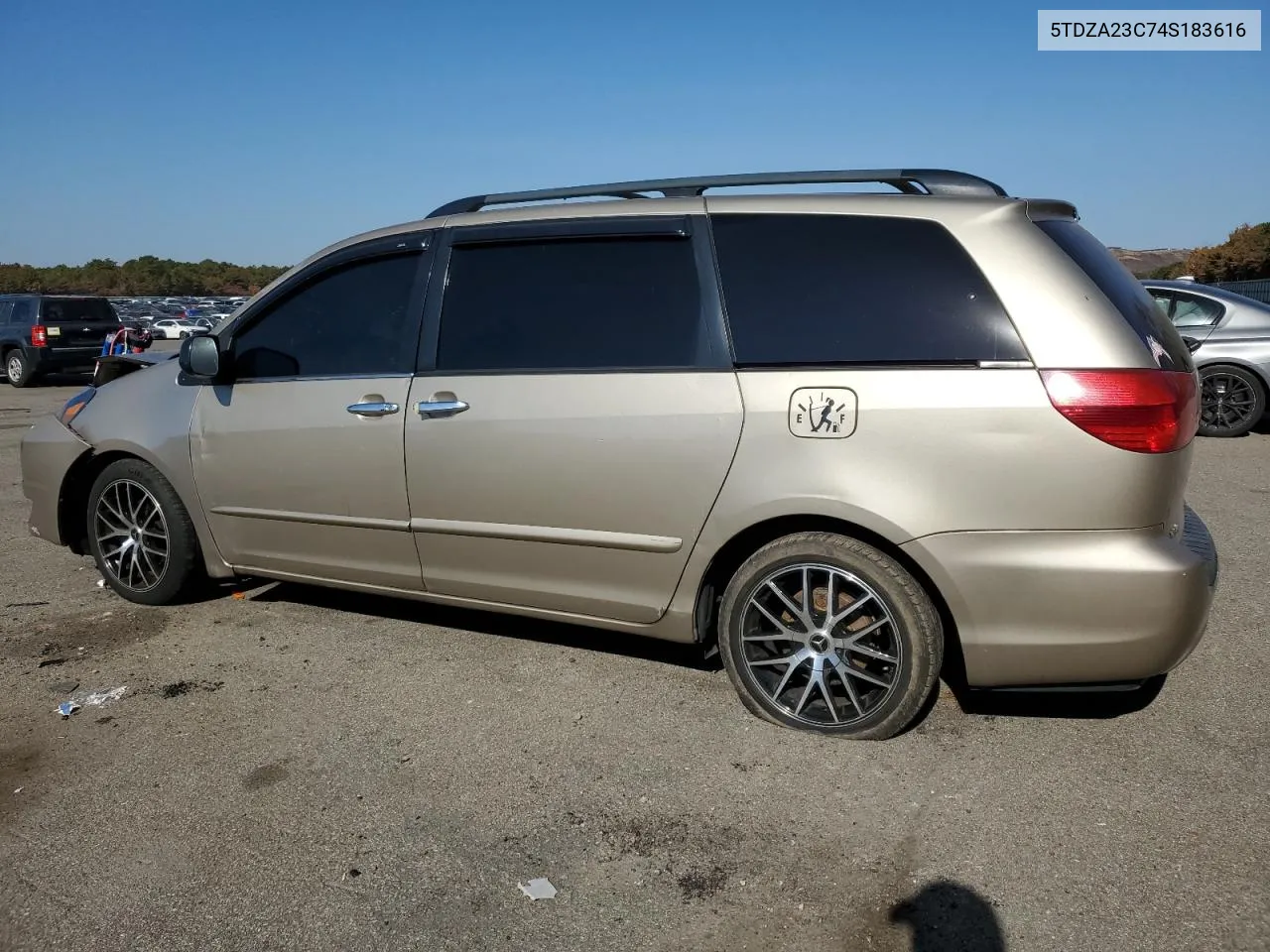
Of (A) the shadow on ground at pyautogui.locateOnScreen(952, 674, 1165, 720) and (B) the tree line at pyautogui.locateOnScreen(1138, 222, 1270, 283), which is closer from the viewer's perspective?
(A) the shadow on ground at pyautogui.locateOnScreen(952, 674, 1165, 720)

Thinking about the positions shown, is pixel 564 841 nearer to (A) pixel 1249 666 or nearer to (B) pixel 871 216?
(B) pixel 871 216

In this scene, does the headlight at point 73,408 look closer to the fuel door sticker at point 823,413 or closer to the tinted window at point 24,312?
the fuel door sticker at point 823,413

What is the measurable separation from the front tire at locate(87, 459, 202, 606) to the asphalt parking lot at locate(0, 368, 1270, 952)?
0.40 metres

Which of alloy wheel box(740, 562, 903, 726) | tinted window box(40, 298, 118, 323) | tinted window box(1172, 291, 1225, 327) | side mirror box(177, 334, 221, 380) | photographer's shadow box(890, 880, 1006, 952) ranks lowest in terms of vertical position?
photographer's shadow box(890, 880, 1006, 952)

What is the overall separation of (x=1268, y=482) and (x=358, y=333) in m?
7.15

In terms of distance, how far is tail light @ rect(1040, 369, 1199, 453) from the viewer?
3064mm

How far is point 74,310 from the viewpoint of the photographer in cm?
1975

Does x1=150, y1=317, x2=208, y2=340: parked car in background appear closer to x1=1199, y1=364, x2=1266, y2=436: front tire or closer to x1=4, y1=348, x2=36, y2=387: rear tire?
x1=4, y1=348, x2=36, y2=387: rear tire

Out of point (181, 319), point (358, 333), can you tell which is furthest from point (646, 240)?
point (181, 319)

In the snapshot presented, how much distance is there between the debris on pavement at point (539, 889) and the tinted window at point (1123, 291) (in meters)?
2.42

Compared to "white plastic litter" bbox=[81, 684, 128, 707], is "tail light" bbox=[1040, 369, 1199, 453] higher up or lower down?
higher up

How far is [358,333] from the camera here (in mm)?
4355

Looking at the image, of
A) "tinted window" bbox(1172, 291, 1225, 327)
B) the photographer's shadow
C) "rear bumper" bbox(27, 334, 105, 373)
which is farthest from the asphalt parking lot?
"rear bumper" bbox(27, 334, 105, 373)

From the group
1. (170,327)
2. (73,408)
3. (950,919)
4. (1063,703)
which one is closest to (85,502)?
(73,408)
